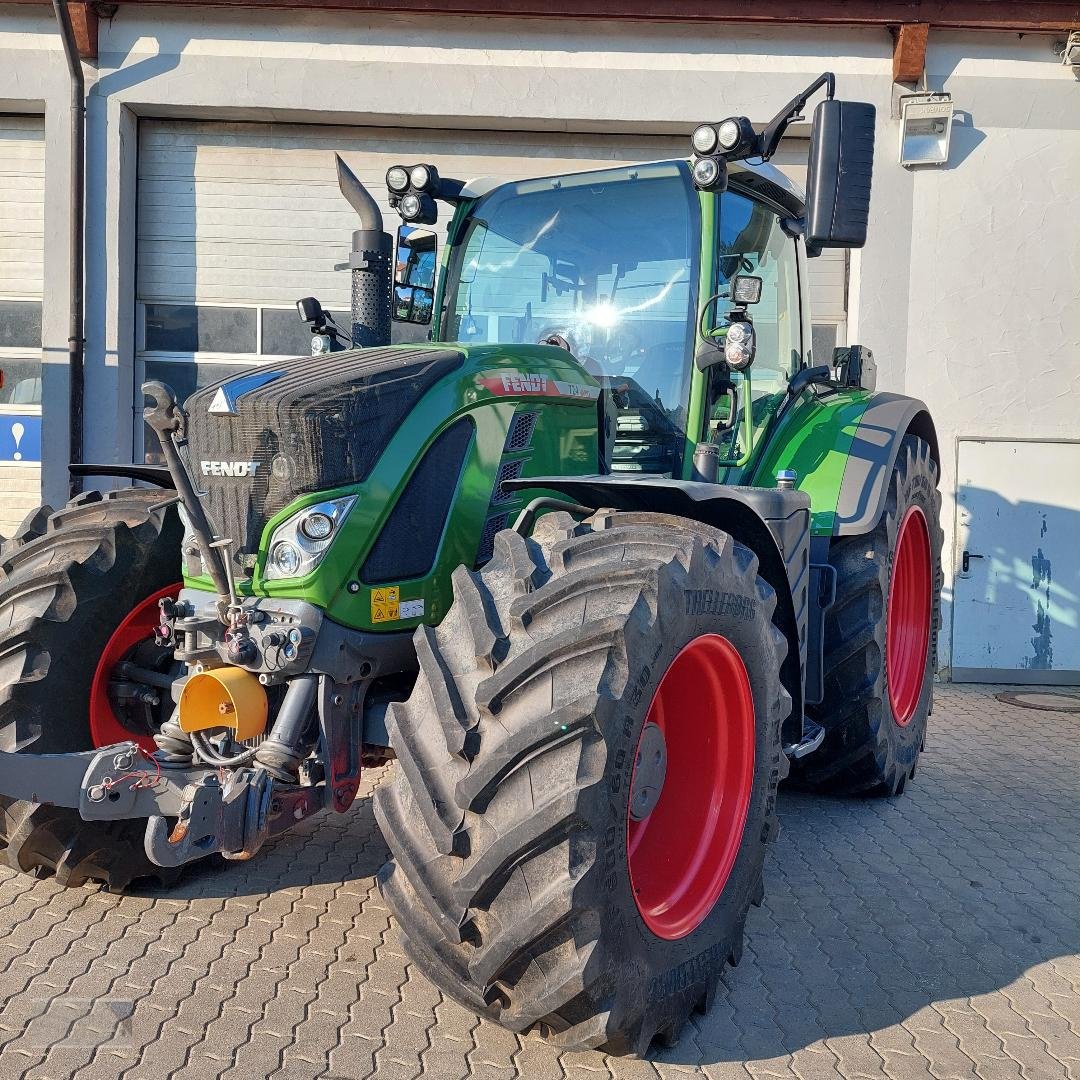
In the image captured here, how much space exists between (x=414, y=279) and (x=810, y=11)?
486 centimetres

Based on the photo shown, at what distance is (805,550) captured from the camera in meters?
3.75

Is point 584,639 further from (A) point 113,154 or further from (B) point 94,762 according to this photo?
(A) point 113,154

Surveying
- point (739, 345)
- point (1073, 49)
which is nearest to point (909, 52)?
point (1073, 49)

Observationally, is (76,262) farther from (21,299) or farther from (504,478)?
(504,478)

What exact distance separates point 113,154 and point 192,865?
6212 mm

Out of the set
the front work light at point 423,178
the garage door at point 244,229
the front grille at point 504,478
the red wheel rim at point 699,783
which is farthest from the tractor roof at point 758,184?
the garage door at point 244,229

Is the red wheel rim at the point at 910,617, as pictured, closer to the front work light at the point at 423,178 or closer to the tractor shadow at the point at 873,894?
the tractor shadow at the point at 873,894

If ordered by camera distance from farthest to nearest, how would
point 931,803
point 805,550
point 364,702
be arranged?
1. point 931,803
2. point 805,550
3. point 364,702

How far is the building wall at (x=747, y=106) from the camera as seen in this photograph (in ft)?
26.3

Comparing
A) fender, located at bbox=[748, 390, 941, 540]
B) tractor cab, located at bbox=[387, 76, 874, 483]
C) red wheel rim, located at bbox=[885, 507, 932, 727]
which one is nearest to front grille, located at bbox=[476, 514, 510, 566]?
tractor cab, located at bbox=[387, 76, 874, 483]

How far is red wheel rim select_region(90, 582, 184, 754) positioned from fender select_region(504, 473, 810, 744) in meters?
A: 1.18

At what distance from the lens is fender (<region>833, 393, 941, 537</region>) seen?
4.21 meters

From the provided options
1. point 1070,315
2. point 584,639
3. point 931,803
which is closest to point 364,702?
point 584,639

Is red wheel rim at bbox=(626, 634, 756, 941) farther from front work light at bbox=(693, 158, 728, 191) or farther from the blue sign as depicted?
the blue sign
